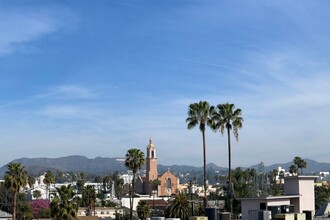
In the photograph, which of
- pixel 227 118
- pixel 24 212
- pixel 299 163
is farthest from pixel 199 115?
pixel 299 163

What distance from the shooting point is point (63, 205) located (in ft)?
203

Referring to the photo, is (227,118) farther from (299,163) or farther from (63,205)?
(299,163)

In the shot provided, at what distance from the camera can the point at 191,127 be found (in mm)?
74062

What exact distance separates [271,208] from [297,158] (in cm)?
12088

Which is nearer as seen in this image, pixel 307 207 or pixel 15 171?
pixel 307 207

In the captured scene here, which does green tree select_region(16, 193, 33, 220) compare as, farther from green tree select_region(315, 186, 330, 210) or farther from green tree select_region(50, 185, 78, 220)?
green tree select_region(50, 185, 78, 220)

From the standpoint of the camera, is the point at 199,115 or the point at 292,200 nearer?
the point at 292,200

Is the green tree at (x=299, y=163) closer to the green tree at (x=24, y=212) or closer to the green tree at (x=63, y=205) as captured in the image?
the green tree at (x=24, y=212)

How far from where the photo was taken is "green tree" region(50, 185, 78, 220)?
61.5m

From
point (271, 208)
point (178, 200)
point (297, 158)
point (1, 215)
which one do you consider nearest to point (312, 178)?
point (271, 208)

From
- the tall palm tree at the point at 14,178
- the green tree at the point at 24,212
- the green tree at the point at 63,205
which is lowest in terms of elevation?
the green tree at the point at 24,212

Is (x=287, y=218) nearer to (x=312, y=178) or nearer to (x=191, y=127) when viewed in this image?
(x=312, y=178)

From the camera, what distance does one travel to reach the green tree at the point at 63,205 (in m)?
61.5

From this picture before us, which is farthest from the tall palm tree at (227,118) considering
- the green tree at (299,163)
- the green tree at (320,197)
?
the green tree at (299,163)
